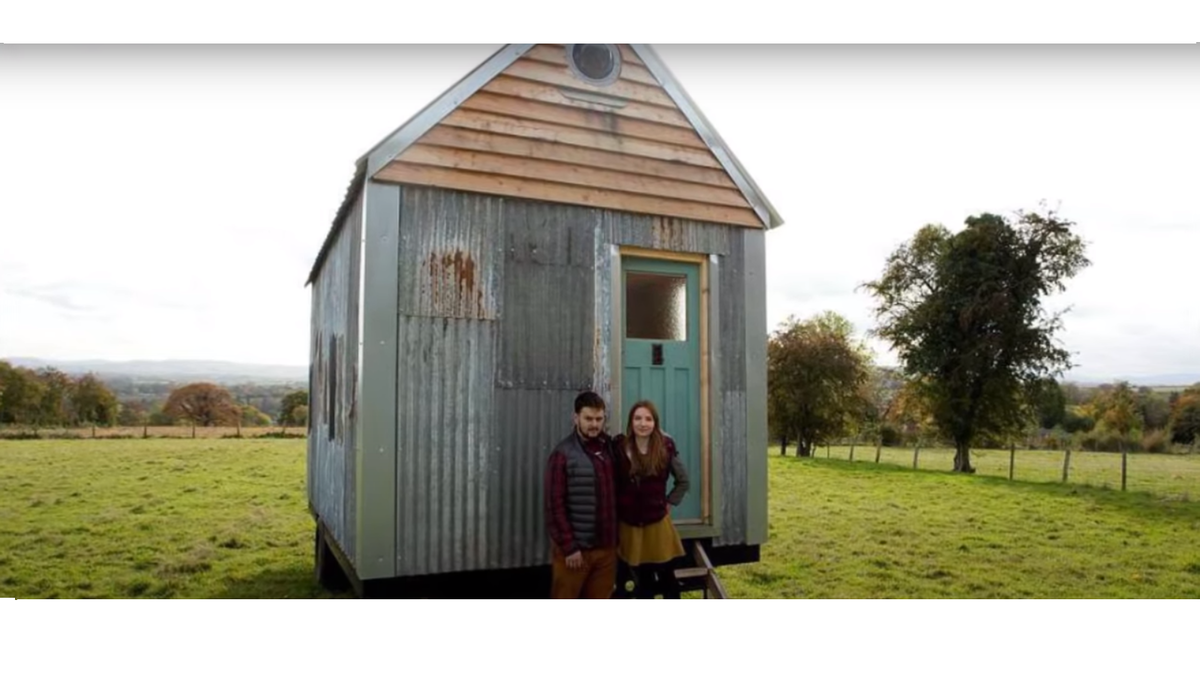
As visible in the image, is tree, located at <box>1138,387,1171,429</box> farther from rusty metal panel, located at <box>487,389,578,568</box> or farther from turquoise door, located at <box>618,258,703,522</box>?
rusty metal panel, located at <box>487,389,578,568</box>

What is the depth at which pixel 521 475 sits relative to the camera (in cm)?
575

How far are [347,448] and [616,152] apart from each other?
324cm

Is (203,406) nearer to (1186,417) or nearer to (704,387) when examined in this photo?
(704,387)

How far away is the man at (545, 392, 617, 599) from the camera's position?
5.08 metres

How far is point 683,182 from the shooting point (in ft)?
21.6

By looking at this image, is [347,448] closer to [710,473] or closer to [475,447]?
[475,447]

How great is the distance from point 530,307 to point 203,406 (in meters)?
21.1

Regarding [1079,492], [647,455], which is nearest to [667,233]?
[647,455]

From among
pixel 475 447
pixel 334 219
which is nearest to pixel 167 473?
pixel 334 219

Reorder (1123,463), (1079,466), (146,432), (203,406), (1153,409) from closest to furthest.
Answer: (1153,409) → (1123,463) → (1079,466) → (146,432) → (203,406)

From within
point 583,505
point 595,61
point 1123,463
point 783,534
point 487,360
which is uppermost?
point 595,61

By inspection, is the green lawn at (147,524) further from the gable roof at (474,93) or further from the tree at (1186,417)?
the tree at (1186,417)

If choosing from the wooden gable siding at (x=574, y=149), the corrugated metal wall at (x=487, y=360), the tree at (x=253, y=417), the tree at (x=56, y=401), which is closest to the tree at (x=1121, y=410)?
the wooden gable siding at (x=574, y=149)

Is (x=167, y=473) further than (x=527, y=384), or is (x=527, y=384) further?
(x=167, y=473)
